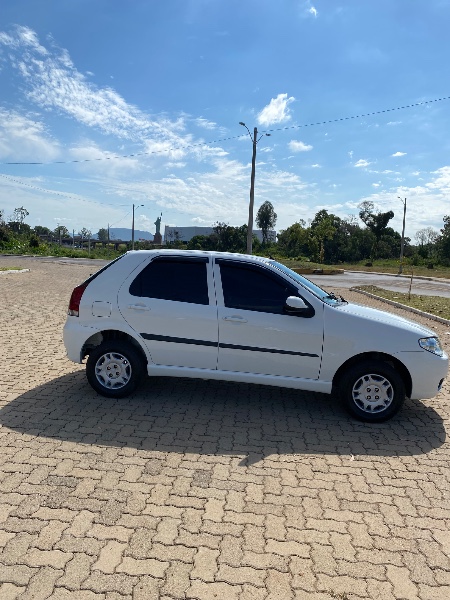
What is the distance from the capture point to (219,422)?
14.6ft

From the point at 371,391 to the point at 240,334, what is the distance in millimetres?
1468

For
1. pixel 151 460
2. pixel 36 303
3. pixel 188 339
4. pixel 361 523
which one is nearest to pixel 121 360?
pixel 188 339

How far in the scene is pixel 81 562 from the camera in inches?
96.6

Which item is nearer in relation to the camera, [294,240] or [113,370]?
[113,370]

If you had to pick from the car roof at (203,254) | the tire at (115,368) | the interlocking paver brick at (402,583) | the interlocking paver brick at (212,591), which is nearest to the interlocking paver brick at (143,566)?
the interlocking paver brick at (212,591)

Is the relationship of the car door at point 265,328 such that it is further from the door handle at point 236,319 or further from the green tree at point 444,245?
the green tree at point 444,245

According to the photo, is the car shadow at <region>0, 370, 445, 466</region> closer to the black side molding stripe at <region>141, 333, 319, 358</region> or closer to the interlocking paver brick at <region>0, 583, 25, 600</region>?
the black side molding stripe at <region>141, 333, 319, 358</region>

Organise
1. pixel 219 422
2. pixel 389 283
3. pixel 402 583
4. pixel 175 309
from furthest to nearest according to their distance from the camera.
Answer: pixel 389 283
pixel 175 309
pixel 219 422
pixel 402 583

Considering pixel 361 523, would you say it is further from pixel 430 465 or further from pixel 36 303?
pixel 36 303

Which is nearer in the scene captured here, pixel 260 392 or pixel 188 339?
pixel 188 339

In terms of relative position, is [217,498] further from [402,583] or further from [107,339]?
[107,339]

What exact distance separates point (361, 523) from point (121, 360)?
9.80 feet

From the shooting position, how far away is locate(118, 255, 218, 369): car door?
4.71 m

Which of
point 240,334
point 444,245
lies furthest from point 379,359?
point 444,245
